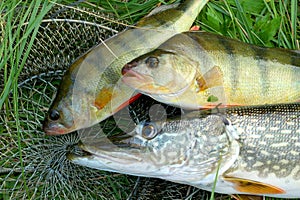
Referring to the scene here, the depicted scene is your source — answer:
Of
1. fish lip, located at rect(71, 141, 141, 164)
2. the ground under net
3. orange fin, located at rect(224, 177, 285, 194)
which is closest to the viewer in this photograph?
fish lip, located at rect(71, 141, 141, 164)

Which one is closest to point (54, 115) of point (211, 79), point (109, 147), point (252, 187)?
point (109, 147)

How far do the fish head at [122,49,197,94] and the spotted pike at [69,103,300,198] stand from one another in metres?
0.13

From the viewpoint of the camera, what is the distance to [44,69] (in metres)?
2.38

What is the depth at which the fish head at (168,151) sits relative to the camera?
1.98 meters

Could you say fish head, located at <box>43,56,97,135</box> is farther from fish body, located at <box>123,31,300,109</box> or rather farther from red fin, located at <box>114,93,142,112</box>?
fish body, located at <box>123,31,300,109</box>

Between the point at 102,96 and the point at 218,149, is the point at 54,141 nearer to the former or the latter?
the point at 102,96

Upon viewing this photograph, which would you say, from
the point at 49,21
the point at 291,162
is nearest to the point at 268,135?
the point at 291,162

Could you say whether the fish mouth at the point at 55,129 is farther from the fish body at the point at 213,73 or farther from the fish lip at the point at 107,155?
the fish body at the point at 213,73

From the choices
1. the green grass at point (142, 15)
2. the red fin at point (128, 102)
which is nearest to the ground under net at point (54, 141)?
the green grass at point (142, 15)

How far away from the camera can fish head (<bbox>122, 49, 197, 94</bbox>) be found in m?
2.02

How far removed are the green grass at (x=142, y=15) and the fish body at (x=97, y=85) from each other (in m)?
0.25

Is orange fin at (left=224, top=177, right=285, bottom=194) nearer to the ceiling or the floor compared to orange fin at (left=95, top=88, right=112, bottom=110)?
nearer to the floor

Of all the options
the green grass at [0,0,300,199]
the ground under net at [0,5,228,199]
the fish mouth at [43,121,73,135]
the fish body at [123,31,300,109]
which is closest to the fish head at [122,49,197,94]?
the fish body at [123,31,300,109]

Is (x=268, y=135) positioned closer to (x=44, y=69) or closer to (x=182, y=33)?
(x=182, y=33)
